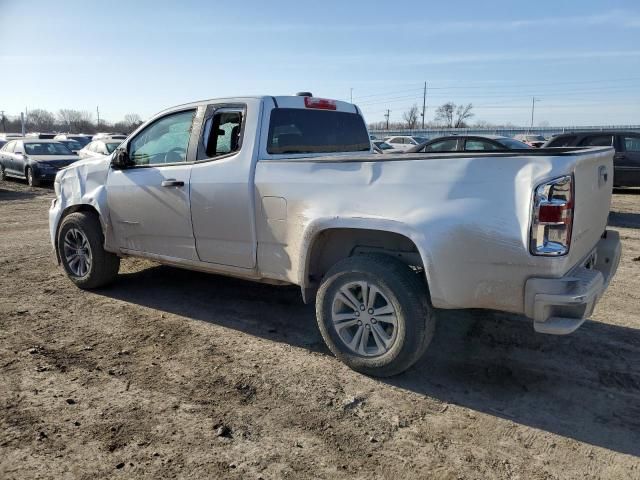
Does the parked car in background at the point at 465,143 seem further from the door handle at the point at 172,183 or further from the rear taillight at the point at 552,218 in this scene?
the rear taillight at the point at 552,218

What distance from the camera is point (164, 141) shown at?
500 cm

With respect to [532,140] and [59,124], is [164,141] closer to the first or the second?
[532,140]

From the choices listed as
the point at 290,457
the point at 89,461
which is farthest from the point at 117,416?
the point at 290,457

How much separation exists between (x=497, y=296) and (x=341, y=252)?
4.19 feet

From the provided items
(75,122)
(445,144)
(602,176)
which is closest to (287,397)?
(602,176)

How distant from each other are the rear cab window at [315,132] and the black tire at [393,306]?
127 cm

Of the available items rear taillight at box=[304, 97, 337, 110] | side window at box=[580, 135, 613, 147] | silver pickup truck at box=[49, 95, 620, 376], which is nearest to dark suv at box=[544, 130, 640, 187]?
side window at box=[580, 135, 613, 147]

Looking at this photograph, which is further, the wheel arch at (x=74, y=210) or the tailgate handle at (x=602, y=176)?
the wheel arch at (x=74, y=210)

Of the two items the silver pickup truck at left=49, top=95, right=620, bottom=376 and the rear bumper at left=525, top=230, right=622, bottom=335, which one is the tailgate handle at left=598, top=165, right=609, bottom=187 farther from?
the rear bumper at left=525, top=230, right=622, bottom=335

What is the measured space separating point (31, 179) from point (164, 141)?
1515 cm

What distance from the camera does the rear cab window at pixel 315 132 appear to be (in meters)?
4.41

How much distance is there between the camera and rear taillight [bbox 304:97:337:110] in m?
4.82

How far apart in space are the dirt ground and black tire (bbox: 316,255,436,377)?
16 cm

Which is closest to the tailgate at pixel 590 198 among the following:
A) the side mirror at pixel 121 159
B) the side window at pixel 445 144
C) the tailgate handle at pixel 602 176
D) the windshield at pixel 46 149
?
the tailgate handle at pixel 602 176
